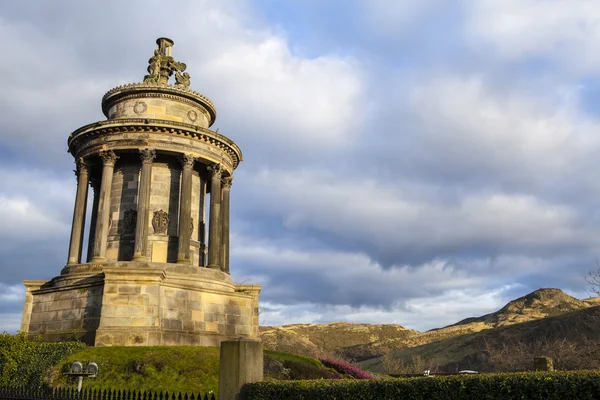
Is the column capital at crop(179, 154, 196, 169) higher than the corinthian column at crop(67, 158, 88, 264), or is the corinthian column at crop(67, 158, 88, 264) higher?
the column capital at crop(179, 154, 196, 169)

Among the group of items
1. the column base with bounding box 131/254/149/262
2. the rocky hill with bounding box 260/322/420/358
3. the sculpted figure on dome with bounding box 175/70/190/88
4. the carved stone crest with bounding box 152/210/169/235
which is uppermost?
the sculpted figure on dome with bounding box 175/70/190/88

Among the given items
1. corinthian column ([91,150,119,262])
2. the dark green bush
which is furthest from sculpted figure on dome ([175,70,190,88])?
the dark green bush

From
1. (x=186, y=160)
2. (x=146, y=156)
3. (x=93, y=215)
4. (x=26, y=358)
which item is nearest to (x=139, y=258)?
(x=146, y=156)

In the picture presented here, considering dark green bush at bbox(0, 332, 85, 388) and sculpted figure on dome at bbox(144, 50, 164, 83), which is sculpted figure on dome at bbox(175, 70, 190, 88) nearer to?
sculpted figure on dome at bbox(144, 50, 164, 83)

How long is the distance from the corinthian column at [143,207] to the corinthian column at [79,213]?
12.1ft

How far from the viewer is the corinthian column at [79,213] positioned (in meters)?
29.7

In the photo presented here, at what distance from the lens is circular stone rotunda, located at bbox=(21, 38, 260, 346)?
24891mm

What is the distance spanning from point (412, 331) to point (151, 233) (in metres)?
129

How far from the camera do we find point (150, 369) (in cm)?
1922

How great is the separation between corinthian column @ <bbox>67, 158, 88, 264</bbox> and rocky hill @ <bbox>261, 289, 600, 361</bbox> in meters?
86.7

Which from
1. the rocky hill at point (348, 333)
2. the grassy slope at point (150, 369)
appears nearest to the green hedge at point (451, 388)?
the grassy slope at point (150, 369)

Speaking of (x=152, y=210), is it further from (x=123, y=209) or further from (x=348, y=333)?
(x=348, y=333)

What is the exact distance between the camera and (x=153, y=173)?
30656 millimetres

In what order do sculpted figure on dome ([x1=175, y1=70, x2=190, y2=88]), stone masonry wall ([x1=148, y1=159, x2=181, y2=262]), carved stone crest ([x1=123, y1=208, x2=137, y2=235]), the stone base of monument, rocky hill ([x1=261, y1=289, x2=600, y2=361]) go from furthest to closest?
1. rocky hill ([x1=261, y1=289, x2=600, y2=361])
2. sculpted figure on dome ([x1=175, y1=70, x2=190, y2=88])
3. carved stone crest ([x1=123, y1=208, x2=137, y2=235])
4. stone masonry wall ([x1=148, y1=159, x2=181, y2=262])
5. the stone base of monument
